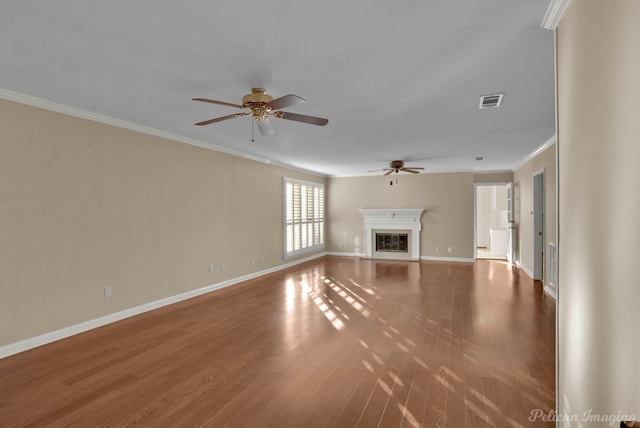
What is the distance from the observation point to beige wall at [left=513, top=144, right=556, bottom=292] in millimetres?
5262

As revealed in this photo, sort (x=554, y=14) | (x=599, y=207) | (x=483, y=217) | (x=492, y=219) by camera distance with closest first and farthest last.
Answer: (x=599, y=207) → (x=554, y=14) → (x=492, y=219) → (x=483, y=217)

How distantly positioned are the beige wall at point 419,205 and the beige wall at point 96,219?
4486mm

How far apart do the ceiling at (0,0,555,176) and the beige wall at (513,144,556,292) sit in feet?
4.51

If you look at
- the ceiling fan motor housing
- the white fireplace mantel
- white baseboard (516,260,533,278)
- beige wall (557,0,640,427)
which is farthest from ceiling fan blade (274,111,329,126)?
the white fireplace mantel

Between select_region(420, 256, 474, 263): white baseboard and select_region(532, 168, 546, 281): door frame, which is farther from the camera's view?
select_region(420, 256, 474, 263): white baseboard

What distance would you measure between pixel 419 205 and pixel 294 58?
740 cm

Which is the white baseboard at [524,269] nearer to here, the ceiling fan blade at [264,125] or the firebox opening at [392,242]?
the firebox opening at [392,242]

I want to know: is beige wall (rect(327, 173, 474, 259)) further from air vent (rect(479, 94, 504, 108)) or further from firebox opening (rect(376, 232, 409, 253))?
air vent (rect(479, 94, 504, 108))

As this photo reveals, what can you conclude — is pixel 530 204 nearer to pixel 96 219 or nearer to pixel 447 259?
pixel 447 259

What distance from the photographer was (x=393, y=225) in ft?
30.6

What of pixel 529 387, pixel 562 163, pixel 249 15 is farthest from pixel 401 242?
pixel 249 15

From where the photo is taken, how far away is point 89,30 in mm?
2104

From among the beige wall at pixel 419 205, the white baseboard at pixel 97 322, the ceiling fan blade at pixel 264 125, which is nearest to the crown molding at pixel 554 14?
the ceiling fan blade at pixel 264 125

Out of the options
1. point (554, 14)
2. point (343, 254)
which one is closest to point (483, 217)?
point (343, 254)
